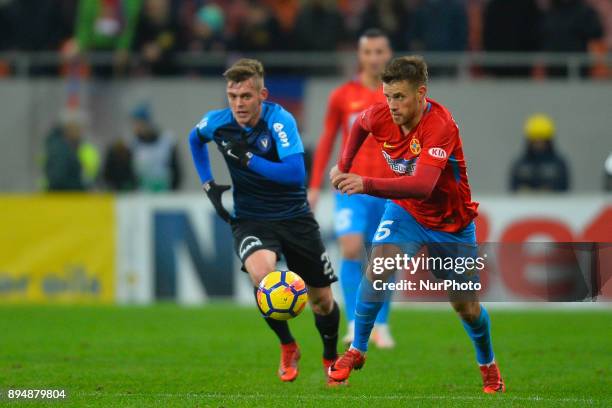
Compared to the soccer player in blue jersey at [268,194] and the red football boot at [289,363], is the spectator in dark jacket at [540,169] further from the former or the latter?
the red football boot at [289,363]

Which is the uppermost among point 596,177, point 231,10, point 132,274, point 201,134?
point 231,10

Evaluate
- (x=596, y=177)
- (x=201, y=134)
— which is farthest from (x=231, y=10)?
(x=201, y=134)

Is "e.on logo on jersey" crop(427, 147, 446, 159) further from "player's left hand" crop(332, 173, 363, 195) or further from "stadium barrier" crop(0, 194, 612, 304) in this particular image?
"stadium barrier" crop(0, 194, 612, 304)

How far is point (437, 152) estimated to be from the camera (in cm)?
772

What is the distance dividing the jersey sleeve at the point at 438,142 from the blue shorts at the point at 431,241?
62 centimetres

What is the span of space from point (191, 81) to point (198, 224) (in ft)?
11.9

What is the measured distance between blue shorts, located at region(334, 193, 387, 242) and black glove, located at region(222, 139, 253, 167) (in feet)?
8.17

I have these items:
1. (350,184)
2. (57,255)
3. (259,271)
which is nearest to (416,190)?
(350,184)

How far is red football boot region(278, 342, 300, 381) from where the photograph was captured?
361 inches

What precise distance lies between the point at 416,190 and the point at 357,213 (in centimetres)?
375

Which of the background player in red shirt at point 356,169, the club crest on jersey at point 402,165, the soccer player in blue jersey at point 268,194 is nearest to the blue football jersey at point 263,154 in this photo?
the soccer player in blue jersey at point 268,194

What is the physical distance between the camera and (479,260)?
777cm

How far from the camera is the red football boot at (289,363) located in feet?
30.1

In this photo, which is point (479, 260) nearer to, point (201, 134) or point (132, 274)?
point (201, 134)
